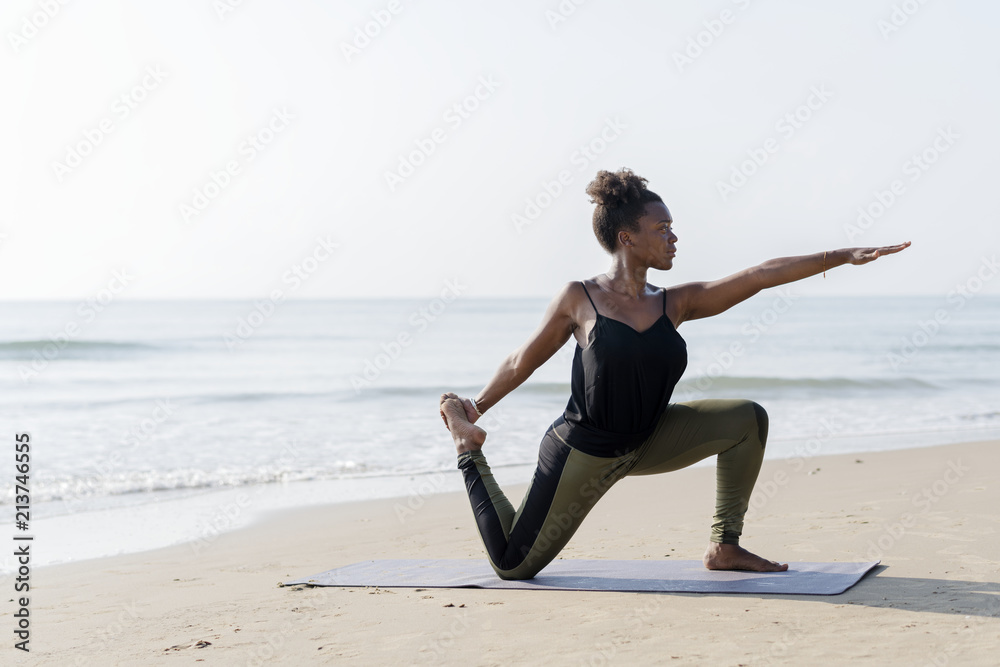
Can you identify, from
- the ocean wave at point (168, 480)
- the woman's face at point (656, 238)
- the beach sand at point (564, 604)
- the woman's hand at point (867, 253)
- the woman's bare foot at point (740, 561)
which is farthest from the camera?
the ocean wave at point (168, 480)

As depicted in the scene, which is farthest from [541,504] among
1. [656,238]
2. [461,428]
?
[656,238]

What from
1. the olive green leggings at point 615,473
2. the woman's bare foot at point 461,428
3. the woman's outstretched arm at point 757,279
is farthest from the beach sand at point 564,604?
the woman's outstretched arm at point 757,279

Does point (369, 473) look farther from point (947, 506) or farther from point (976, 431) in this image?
point (976, 431)

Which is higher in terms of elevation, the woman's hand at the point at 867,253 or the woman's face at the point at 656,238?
the woman's face at the point at 656,238

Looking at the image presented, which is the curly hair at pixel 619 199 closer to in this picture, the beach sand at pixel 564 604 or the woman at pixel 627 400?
the woman at pixel 627 400

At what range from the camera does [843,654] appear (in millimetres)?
2854

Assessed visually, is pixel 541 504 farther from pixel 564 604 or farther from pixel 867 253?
pixel 867 253

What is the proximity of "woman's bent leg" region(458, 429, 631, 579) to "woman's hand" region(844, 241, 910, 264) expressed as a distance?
1308mm

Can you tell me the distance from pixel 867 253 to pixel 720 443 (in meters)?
1.04

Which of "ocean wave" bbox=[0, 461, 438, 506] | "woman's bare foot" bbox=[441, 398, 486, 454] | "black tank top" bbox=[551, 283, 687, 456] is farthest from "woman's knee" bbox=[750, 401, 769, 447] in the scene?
"ocean wave" bbox=[0, 461, 438, 506]

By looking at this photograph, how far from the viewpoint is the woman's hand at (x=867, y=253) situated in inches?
142

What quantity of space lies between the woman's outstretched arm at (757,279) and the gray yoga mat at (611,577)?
1196 mm

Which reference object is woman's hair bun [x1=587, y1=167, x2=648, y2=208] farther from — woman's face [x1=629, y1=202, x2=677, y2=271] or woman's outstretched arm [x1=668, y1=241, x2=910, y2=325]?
woman's outstretched arm [x1=668, y1=241, x2=910, y2=325]

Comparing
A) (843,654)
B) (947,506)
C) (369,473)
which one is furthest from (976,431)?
(843,654)
